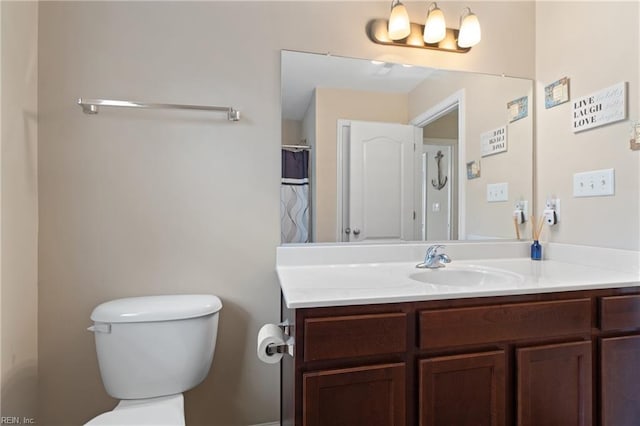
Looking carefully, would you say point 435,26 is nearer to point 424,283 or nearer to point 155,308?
point 424,283

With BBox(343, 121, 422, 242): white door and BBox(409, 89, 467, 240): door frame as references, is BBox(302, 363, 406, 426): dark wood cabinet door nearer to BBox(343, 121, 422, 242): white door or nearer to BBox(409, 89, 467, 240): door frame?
BBox(343, 121, 422, 242): white door

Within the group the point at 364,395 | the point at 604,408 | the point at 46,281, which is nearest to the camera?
the point at 364,395

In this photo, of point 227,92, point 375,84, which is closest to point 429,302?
point 375,84

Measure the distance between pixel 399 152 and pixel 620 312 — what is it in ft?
3.42

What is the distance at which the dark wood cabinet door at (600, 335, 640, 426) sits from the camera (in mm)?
1103

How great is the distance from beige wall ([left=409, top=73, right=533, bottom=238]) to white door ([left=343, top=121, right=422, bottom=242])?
355mm

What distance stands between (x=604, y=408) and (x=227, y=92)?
6.13 ft

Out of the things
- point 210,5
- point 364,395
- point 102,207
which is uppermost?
point 210,5

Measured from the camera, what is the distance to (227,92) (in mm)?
1412

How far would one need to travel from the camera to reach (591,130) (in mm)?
1444

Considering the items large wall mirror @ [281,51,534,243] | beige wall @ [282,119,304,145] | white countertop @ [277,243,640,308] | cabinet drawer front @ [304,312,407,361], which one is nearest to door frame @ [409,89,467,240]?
large wall mirror @ [281,51,534,243]

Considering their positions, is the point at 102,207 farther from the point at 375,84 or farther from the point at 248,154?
the point at 375,84

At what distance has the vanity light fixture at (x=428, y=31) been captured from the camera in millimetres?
1492

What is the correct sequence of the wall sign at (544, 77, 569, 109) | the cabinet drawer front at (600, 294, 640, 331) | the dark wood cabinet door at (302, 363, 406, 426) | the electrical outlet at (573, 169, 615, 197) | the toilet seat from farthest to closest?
1. the wall sign at (544, 77, 569, 109)
2. the electrical outlet at (573, 169, 615, 197)
3. the cabinet drawer front at (600, 294, 640, 331)
4. the toilet seat
5. the dark wood cabinet door at (302, 363, 406, 426)
